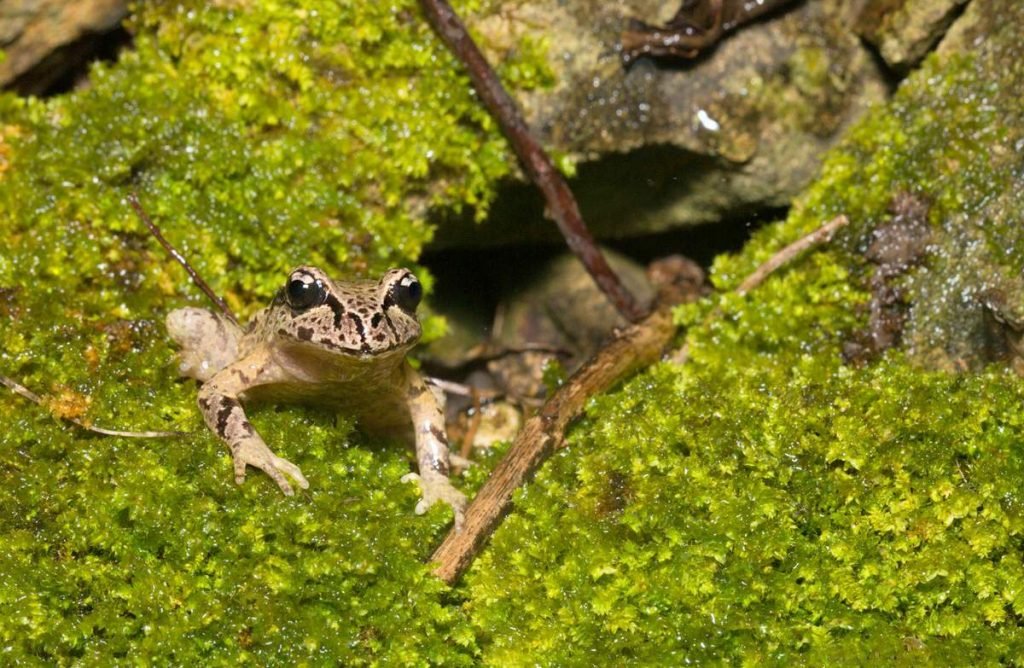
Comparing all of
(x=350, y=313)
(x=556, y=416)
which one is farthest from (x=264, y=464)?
(x=556, y=416)

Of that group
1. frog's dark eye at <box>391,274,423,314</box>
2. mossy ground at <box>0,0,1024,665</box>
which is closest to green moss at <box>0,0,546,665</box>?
mossy ground at <box>0,0,1024,665</box>

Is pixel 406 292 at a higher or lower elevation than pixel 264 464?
higher

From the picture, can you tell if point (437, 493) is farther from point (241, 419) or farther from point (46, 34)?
point (46, 34)

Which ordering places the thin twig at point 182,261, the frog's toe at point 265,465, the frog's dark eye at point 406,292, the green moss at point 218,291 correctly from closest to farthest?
the green moss at point 218,291 < the frog's toe at point 265,465 < the frog's dark eye at point 406,292 < the thin twig at point 182,261

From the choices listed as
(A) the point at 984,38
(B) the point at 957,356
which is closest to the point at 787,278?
(B) the point at 957,356

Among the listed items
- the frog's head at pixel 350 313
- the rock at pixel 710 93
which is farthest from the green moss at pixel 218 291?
the frog's head at pixel 350 313

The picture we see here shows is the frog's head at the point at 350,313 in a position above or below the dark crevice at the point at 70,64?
below

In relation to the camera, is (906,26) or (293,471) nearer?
(293,471)

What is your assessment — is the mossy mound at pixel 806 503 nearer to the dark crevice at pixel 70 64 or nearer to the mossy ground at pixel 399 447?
the mossy ground at pixel 399 447
